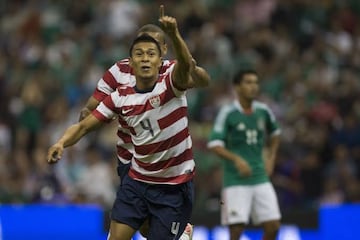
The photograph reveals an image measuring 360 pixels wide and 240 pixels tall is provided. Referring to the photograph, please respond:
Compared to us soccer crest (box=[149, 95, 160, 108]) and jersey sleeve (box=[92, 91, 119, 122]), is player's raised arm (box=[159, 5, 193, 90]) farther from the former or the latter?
jersey sleeve (box=[92, 91, 119, 122])

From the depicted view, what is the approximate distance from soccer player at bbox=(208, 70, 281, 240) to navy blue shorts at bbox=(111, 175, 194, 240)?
9.69 ft

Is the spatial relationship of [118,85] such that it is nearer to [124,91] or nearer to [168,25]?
[124,91]

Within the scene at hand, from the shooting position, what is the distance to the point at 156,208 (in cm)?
1020

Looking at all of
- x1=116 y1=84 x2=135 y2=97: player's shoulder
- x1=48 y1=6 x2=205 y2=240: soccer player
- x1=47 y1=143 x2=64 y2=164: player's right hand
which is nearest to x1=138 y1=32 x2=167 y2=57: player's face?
x1=48 y1=6 x2=205 y2=240: soccer player

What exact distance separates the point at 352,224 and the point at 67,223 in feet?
11.5

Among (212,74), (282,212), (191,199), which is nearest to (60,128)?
(212,74)

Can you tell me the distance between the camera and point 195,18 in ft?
65.0

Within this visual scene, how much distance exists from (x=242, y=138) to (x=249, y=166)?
0.32m

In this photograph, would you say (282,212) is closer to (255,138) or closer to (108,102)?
(255,138)

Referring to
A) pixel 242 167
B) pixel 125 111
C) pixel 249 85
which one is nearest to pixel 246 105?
pixel 249 85

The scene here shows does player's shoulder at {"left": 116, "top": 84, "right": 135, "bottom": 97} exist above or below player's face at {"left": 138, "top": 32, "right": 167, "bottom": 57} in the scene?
below

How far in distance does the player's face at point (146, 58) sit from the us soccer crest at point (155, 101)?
0.17 metres

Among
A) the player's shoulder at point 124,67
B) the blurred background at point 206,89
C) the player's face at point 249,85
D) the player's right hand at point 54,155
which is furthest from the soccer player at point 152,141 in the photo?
the blurred background at point 206,89

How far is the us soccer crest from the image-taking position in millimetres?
9875
